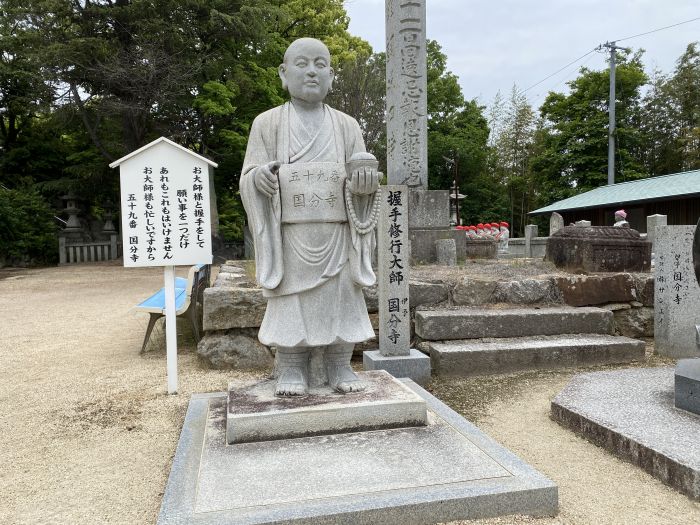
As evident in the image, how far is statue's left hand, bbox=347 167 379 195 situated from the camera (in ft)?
9.86

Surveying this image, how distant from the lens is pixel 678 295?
555 centimetres

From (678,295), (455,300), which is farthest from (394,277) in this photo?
(678,295)

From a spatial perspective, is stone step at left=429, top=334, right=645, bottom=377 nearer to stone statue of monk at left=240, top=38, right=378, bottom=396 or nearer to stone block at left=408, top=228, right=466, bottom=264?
stone statue of monk at left=240, top=38, right=378, bottom=396

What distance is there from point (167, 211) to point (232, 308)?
126cm

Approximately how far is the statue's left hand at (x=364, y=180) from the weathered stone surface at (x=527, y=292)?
125 inches

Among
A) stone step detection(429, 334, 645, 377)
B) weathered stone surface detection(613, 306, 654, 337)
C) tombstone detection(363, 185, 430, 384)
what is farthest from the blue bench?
weathered stone surface detection(613, 306, 654, 337)

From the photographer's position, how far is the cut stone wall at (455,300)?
524cm

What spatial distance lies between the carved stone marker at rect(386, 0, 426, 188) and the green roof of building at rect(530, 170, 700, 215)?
9.86 metres

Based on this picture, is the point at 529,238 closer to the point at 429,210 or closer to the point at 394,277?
the point at 429,210

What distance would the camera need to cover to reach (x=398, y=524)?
87.1 inches

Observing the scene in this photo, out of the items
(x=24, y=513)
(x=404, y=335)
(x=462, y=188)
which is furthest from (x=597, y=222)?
(x=24, y=513)

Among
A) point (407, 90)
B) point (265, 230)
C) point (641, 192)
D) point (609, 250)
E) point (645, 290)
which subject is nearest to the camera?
point (265, 230)

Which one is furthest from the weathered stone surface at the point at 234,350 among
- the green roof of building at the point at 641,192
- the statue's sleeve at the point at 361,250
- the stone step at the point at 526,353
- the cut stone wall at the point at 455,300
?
the green roof of building at the point at 641,192

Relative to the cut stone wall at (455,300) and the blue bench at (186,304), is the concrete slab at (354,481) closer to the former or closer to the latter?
the cut stone wall at (455,300)
